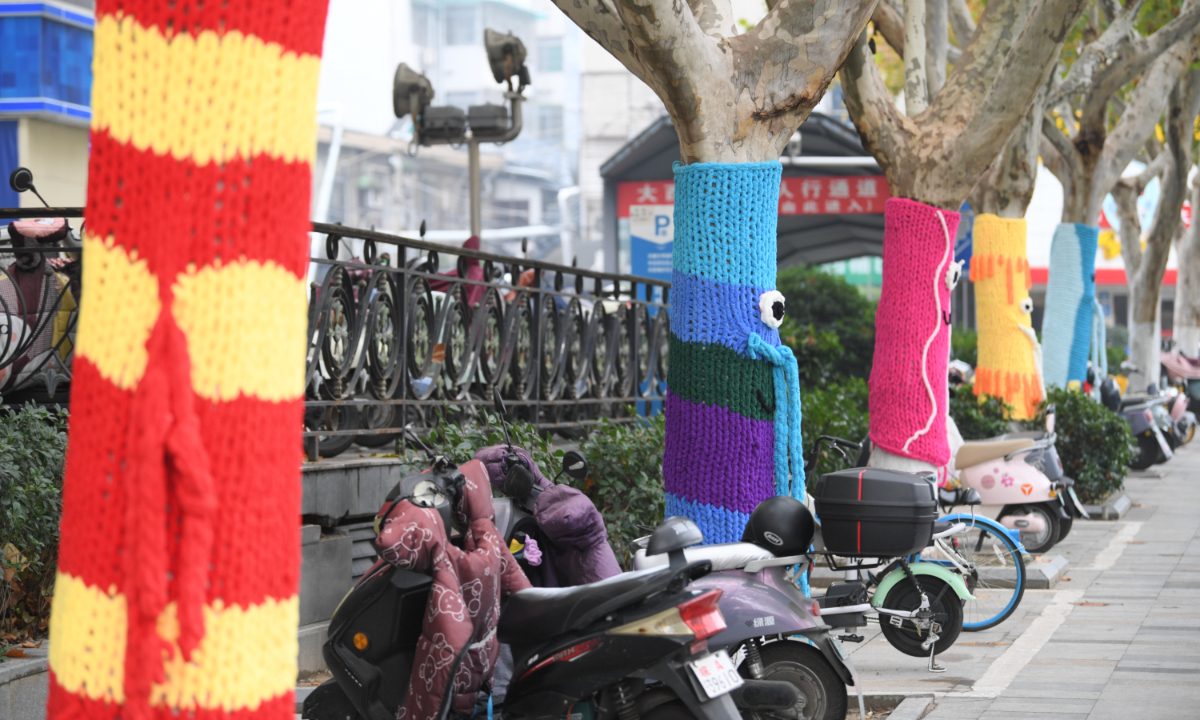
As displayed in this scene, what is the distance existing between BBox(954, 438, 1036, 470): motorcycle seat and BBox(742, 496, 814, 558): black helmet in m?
4.56

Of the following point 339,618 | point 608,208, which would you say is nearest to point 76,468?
point 339,618

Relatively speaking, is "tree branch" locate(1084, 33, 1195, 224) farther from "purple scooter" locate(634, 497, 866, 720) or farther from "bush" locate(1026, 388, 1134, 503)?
"purple scooter" locate(634, 497, 866, 720)

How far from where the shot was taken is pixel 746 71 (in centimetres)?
525

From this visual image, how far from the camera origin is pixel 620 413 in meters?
10.8

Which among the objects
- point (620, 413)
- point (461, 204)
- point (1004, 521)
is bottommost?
point (1004, 521)

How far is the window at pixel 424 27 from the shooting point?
71000 mm

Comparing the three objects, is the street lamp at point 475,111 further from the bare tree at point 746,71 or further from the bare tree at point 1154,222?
the bare tree at point 1154,222

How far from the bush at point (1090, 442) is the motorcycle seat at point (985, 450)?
301 centimetres

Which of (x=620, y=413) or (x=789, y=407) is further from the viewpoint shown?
(x=620, y=413)

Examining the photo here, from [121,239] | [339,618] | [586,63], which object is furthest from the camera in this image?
[586,63]

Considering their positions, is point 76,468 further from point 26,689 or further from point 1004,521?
point 1004,521

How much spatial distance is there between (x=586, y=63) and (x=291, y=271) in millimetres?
56375

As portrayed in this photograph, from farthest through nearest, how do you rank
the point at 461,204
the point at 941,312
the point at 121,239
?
the point at 461,204 < the point at 941,312 < the point at 121,239

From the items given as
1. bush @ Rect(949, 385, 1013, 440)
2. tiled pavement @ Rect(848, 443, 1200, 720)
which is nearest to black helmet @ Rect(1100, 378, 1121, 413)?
bush @ Rect(949, 385, 1013, 440)
